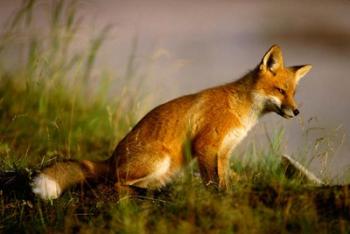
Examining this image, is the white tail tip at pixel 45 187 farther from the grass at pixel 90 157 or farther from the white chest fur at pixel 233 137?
the white chest fur at pixel 233 137

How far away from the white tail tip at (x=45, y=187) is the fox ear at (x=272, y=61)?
8.44ft

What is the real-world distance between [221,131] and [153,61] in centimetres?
314

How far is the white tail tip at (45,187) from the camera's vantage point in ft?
19.7

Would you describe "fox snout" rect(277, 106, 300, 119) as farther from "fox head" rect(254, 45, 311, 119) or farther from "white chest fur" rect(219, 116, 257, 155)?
"white chest fur" rect(219, 116, 257, 155)

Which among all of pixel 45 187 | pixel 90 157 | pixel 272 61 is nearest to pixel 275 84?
pixel 272 61

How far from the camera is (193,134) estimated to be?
6.93m

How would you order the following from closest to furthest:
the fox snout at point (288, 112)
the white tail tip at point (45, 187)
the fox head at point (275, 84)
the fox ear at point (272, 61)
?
the white tail tip at point (45, 187)
the fox snout at point (288, 112)
the fox head at point (275, 84)
the fox ear at point (272, 61)

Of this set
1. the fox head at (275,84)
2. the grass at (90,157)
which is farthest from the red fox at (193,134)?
the grass at (90,157)

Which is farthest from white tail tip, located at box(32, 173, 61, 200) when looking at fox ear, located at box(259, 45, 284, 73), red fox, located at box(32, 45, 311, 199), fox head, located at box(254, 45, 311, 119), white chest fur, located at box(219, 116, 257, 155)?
fox ear, located at box(259, 45, 284, 73)

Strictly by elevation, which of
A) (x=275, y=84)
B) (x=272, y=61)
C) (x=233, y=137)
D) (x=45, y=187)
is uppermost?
(x=272, y=61)

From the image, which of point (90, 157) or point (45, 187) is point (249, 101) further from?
point (45, 187)

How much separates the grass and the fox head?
346 millimetres

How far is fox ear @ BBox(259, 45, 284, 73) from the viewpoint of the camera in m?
7.39

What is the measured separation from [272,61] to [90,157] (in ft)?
7.99
